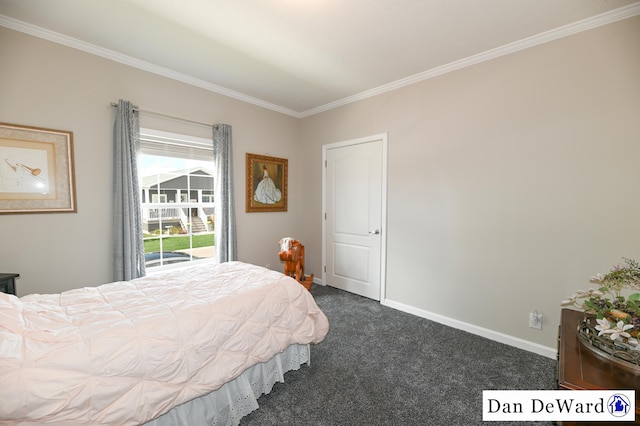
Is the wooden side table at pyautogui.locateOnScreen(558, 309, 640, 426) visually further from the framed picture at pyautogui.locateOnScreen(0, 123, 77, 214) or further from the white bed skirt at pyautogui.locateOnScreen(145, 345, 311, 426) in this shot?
the framed picture at pyautogui.locateOnScreen(0, 123, 77, 214)

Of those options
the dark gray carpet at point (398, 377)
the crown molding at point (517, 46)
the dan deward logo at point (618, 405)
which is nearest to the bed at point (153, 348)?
the dark gray carpet at point (398, 377)

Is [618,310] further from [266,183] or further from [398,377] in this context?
[266,183]

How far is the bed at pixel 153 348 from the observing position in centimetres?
102

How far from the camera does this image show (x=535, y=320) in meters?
2.32

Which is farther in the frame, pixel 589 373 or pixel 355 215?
pixel 355 215

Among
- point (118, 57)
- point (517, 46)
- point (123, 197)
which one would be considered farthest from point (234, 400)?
point (517, 46)

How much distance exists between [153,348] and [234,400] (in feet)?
2.23

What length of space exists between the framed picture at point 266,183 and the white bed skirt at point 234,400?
2.23 metres

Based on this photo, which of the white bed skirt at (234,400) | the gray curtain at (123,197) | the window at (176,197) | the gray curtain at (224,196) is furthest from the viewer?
the gray curtain at (224,196)

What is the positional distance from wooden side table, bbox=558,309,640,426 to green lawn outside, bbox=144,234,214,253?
3.40 meters

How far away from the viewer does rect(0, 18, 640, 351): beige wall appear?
2.02 m

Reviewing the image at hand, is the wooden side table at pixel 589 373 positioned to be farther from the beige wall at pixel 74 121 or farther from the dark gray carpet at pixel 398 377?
the beige wall at pixel 74 121

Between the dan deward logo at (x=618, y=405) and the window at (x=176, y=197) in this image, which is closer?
the dan deward logo at (x=618, y=405)

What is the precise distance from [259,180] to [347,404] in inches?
113
